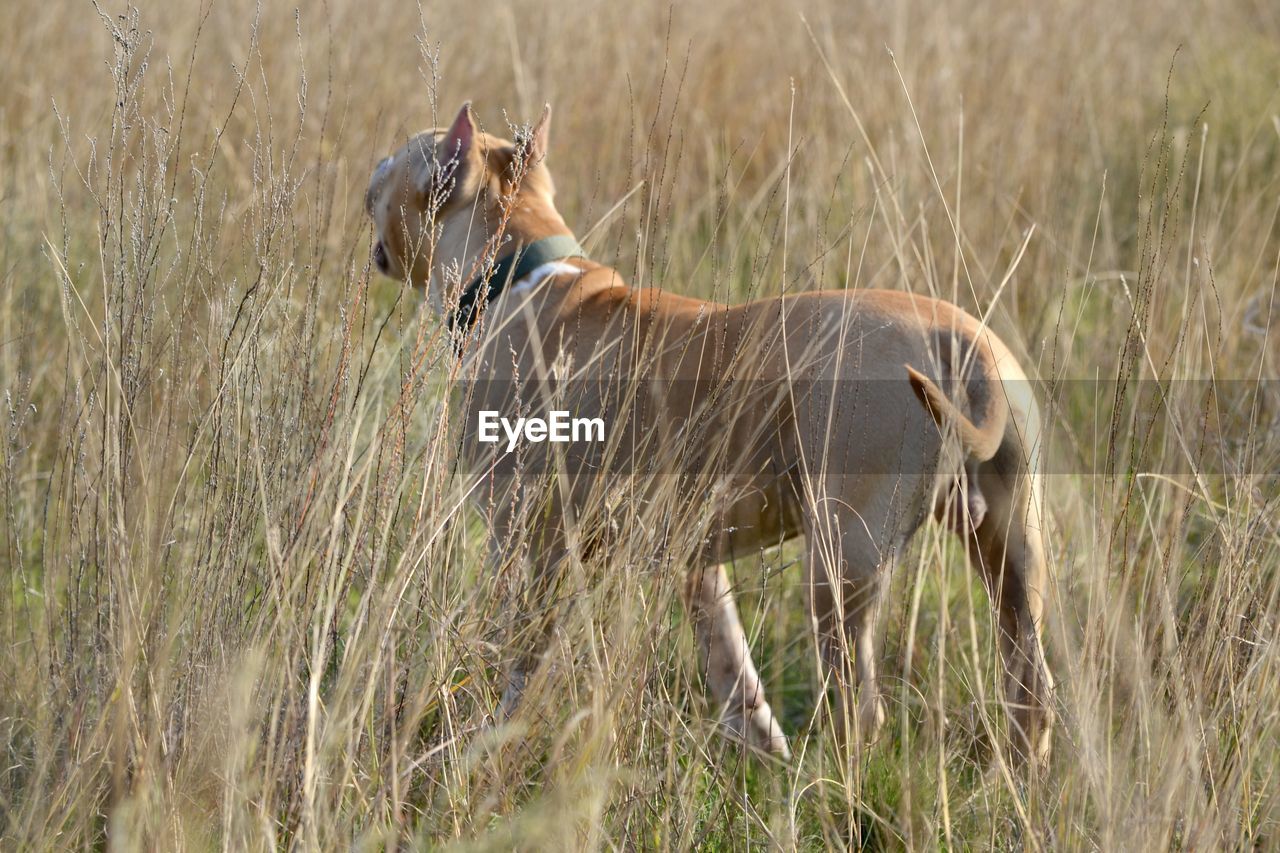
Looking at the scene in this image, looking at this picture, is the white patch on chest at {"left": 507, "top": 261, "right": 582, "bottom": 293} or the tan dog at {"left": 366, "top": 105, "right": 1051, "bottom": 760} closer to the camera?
the tan dog at {"left": 366, "top": 105, "right": 1051, "bottom": 760}

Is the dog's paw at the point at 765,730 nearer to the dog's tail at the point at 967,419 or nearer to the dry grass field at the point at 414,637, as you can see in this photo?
the dry grass field at the point at 414,637

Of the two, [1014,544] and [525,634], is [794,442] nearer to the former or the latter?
[1014,544]

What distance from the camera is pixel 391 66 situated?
4.85 meters

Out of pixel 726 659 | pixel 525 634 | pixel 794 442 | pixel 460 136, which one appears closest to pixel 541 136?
pixel 460 136

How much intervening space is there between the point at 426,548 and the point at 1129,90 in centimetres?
479

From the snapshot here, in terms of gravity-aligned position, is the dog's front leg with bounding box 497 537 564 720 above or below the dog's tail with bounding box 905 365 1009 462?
below

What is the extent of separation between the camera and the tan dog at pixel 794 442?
1971mm

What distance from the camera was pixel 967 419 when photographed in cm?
201

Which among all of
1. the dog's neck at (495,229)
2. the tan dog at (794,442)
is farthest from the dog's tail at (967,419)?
the dog's neck at (495,229)

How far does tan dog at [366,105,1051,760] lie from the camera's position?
1971mm

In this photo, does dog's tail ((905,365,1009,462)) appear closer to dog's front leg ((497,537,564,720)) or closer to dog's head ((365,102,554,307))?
dog's front leg ((497,537,564,720))

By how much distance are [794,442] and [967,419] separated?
384 millimetres

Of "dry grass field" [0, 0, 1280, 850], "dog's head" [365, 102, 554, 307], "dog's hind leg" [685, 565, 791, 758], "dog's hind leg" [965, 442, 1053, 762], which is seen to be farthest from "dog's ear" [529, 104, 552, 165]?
"dog's hind leg" [965, 442, 1053, 762]

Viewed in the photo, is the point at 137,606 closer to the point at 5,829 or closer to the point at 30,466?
the point at 5,829
